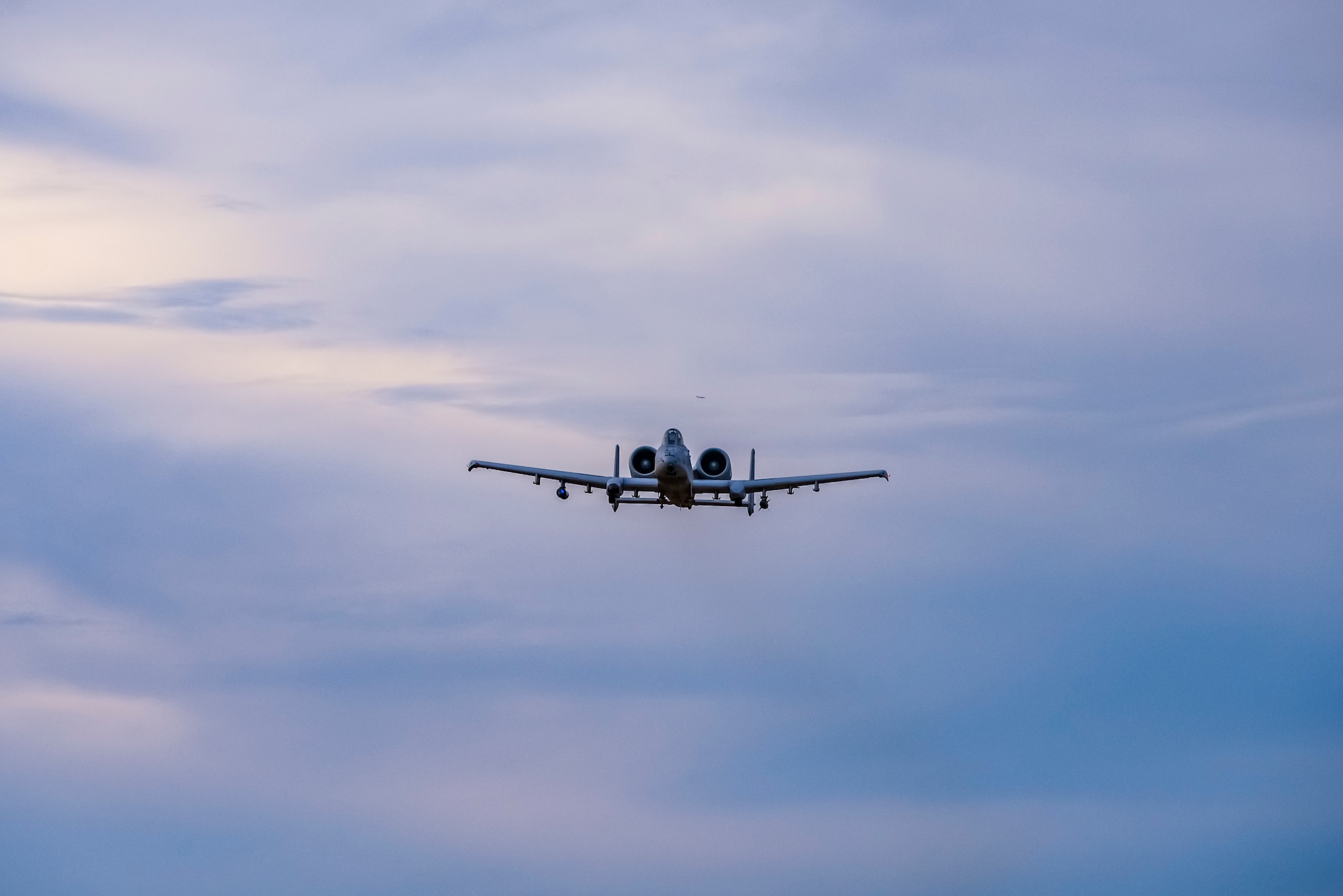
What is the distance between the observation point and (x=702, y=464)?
405ft

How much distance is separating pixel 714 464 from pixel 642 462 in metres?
5.02

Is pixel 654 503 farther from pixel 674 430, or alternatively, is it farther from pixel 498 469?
pixel 498 469

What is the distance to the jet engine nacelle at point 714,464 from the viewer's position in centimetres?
12350

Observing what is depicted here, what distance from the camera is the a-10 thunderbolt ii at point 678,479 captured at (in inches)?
4589

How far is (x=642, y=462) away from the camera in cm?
12162

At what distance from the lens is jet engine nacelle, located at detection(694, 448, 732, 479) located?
123500 mm

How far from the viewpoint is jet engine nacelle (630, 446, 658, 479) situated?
4779 inches

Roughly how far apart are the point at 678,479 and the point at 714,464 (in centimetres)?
801

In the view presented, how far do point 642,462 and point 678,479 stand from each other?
6027 millimetres

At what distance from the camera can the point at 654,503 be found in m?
118

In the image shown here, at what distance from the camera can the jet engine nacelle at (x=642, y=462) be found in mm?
121375

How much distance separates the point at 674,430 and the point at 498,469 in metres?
16.4

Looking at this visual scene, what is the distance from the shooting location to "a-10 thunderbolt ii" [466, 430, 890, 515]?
11656 centimetres

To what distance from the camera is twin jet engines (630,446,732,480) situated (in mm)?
121500
